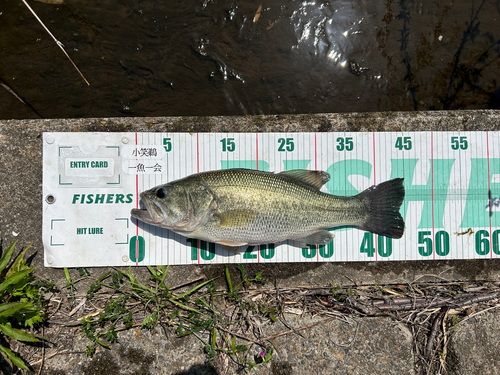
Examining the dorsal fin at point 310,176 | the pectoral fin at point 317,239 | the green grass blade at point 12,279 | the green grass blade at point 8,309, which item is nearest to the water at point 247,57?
the dorsal fin at point 310,176

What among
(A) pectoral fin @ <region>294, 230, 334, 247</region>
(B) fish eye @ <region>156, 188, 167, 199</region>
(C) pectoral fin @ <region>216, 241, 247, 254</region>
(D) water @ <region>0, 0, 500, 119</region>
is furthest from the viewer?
(D) water @ <region>0, 0, 500, 119</region>

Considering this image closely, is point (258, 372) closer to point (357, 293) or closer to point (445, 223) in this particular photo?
point (357, 293)

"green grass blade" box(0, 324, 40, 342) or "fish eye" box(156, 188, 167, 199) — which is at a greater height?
"fish eye" box(156, 188, 167, 199)

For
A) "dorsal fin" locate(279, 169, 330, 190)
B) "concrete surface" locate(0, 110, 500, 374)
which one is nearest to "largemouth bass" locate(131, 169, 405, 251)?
"dorsal fin" locate(279, 169, 330, 190)

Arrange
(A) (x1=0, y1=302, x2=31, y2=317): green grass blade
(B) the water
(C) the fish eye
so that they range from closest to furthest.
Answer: (A) (x1=0, y1=302, x2=31, y2=317): green grass blade < (C) the fish eye < (B) the water

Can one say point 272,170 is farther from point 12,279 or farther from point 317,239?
point 12,279

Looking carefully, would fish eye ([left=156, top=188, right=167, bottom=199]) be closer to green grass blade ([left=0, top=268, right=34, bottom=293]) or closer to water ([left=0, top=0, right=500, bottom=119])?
water ([left=0, top=0, right=500, bottom=119])

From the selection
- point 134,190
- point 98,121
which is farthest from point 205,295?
point 98,121
